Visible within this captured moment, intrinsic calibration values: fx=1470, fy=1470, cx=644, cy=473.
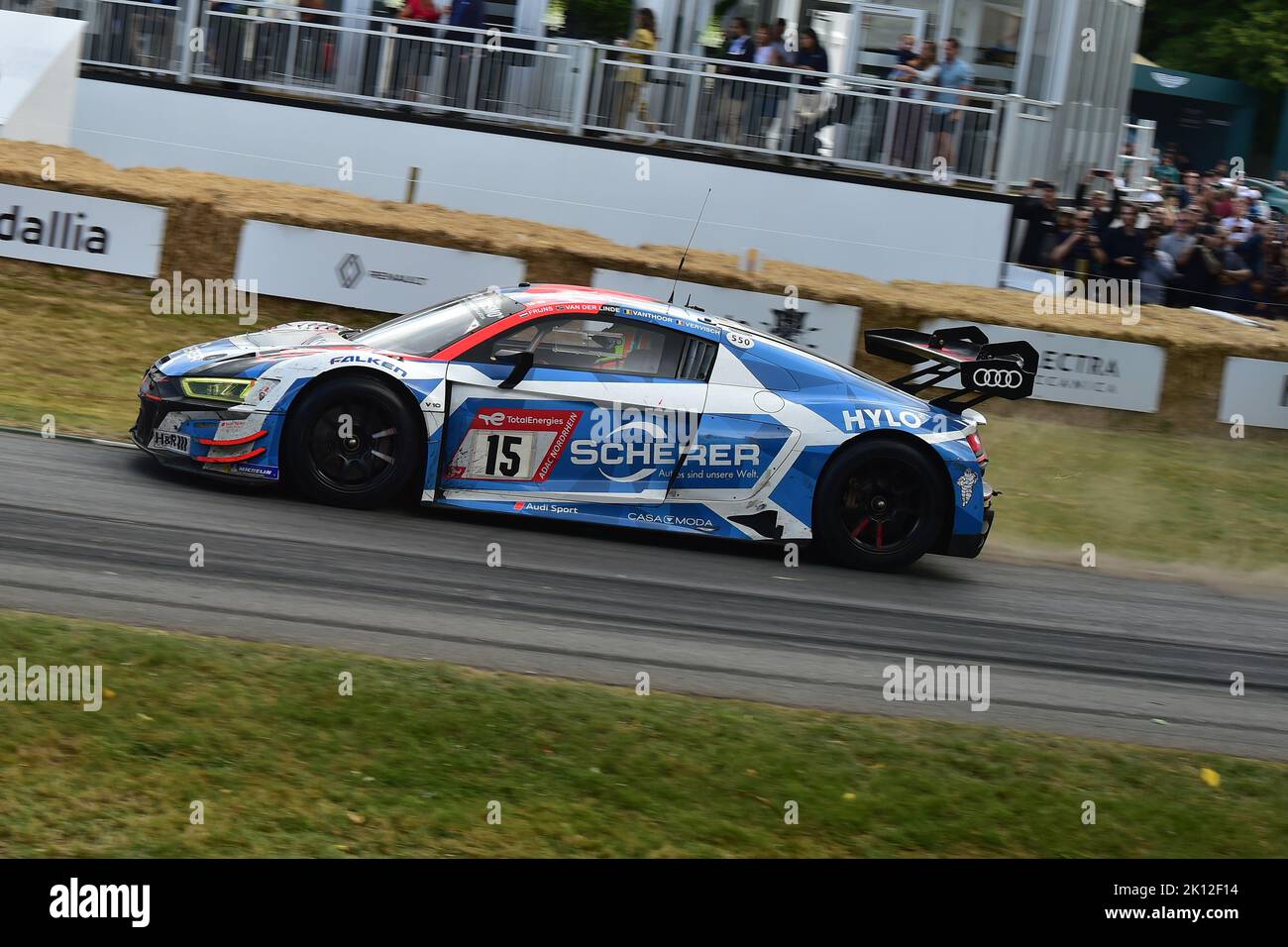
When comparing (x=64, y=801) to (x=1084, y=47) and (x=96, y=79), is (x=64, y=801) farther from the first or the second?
(x=1084, y=47)

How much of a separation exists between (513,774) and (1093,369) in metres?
10.5

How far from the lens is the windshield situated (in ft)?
29.7

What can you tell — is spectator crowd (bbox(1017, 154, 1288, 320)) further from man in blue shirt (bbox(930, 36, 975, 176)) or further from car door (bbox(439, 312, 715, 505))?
car door (bbox(439, 312, 715, 505))

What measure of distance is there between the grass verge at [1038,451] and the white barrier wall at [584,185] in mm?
→ 3850

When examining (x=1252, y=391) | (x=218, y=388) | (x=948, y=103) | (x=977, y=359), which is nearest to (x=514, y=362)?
(x=218, y=388)

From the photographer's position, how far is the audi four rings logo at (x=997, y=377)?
9.74 meters

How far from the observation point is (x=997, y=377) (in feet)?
32.0

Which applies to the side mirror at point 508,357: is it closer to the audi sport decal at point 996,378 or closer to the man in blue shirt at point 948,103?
the audi sport decal at point 996,378

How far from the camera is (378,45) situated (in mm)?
18766

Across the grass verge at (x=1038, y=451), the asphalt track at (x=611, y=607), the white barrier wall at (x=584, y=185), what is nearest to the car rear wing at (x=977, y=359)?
the asphalt track at (x=611, y=607)

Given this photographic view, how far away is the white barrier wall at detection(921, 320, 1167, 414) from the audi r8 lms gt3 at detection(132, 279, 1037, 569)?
15.6ft

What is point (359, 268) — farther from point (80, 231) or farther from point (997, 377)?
point (997, 377)

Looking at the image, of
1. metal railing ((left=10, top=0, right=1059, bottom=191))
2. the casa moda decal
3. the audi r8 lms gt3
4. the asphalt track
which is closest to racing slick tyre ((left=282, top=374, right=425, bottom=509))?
the audi r8 lms gt3
